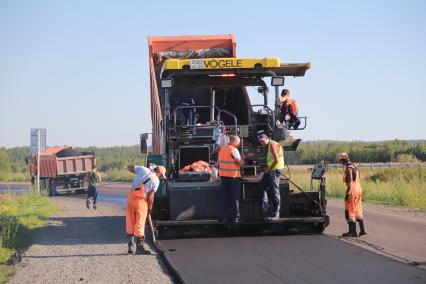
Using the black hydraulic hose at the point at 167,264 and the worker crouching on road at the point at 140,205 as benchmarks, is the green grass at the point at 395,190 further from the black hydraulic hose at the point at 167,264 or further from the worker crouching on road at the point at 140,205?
the worker crouching on road at the point at 140,205

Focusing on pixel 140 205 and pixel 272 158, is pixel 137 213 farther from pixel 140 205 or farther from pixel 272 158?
pixel 272 158

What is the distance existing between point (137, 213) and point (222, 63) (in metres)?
3.49

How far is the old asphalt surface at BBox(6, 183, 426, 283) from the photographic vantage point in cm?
837

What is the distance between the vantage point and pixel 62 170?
33812 mm

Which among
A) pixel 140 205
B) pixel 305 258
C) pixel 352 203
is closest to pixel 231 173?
pixel 140 205

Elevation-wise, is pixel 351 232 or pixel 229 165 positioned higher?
pixel 229 165

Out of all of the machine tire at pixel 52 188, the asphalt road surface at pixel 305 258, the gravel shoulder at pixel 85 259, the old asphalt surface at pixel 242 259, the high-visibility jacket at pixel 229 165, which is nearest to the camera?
the asphalt road surface at pixel 305 258

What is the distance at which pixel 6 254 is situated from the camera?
11.2 m

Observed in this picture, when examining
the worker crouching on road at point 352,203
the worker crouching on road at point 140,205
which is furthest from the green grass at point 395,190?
the worker crouching on road at point 140,205

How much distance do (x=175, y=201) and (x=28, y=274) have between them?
11.0 feet

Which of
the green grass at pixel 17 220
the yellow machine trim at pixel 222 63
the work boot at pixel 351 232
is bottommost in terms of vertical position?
the green grass at pixel 17 220

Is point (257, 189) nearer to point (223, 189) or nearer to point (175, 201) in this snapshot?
point (223, 189)

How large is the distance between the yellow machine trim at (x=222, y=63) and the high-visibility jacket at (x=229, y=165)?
1.70 meters

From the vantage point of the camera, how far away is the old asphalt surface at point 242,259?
8.37 metres
